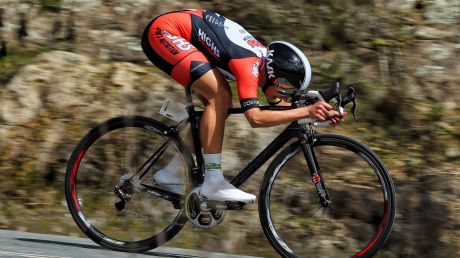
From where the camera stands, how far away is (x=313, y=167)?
5.20m

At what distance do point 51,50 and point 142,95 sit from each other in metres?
1.22

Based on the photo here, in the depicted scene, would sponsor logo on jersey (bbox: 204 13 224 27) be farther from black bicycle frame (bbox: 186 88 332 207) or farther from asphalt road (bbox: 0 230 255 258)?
asphalt road (bbox: 0 230 255 258)

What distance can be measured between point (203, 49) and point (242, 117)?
1.96 metres

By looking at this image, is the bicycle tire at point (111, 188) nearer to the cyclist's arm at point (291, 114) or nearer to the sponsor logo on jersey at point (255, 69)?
the cyclist's arm at point (291, 114)

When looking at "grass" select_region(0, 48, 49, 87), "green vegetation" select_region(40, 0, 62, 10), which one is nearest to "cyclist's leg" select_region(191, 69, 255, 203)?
"grass" select_region(0, 48, 49, 87)

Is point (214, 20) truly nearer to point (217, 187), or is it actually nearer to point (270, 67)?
point (270, 67)

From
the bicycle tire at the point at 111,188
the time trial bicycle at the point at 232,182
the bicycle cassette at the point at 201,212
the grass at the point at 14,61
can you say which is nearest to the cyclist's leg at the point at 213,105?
the time trial bicycle at the point at 232,182

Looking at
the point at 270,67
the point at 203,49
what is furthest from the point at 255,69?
the point at 203,49

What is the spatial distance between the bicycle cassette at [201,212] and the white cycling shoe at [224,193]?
2.4 inches

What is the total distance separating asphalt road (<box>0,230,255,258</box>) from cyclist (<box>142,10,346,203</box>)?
0.45 meters

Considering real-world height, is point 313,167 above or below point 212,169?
above

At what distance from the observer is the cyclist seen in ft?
16.8

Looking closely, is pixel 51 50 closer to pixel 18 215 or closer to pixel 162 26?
pixel 18 215

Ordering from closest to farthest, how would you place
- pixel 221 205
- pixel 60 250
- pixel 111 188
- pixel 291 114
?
pixel 291 114, pixel 221 205, pixel 60 250, pixel 111 188
